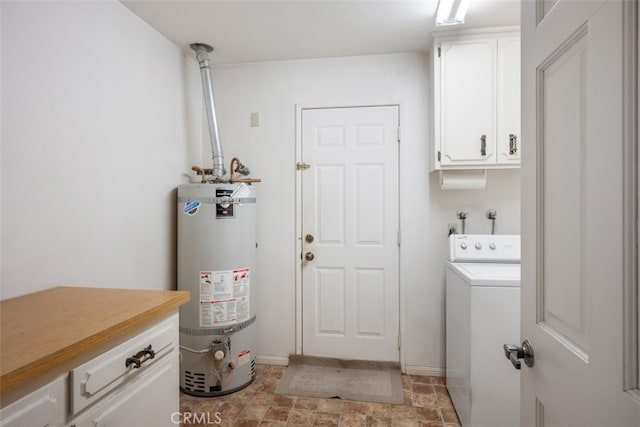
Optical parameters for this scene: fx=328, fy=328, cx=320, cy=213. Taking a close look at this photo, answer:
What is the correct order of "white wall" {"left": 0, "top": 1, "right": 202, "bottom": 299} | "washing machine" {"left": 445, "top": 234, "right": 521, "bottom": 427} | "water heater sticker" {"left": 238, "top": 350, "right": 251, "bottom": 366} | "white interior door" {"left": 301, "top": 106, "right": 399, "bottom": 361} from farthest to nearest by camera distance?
"white interior door" {"left": 301, "top": 106, "right": 399, "bottom": 361} → "water heater sticker" {"left": 238, "top": 350, "right": 251, "bottom": 366} → "washing machine" {"left": 445, "top": 234, "right": 521, "bottom": 427} → "white wall" {"left": 0, "top": 1, "right": 202, "bottom": 299}

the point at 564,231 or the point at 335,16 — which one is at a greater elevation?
the point at 335,16

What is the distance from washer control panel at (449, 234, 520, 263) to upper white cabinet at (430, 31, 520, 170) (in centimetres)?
48

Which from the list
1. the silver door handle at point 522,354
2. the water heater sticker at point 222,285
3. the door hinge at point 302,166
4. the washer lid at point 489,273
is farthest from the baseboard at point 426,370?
the silver door handle at point 522,354

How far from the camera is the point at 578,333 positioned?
0.63 metres

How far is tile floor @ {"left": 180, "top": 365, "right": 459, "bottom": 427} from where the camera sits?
1.96 m

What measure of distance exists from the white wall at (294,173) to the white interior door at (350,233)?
9 cm

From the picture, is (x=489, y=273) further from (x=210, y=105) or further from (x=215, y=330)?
(x=210, y=105)

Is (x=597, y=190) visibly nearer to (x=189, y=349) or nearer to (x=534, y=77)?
(x=534, y=77)

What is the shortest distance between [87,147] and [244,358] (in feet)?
5.40

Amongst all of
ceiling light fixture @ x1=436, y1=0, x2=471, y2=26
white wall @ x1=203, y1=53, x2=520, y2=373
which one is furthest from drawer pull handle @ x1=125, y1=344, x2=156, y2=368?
ceiling light fixture @ x1=436, y1=0, x2=471, y2=26

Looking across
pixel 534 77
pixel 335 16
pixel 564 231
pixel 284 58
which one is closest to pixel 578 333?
pixel 564 231

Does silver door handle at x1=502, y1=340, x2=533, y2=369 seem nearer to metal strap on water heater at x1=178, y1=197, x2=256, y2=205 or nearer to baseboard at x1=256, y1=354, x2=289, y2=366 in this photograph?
metal strap on water heater at x1=178, y1=197, x2=256, y2=205

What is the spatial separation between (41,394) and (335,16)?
2.23 meters

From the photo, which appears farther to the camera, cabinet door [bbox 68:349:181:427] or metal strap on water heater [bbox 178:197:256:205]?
metal strap on water heater [bbox 178:197:256:205]
